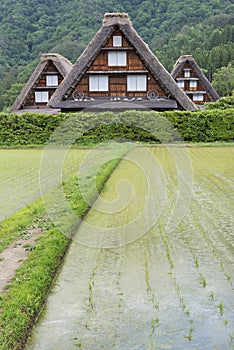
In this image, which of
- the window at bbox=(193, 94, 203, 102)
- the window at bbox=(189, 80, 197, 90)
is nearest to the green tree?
the window at bbox=(193, 94, 203, 102)

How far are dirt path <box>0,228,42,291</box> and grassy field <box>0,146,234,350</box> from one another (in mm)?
96

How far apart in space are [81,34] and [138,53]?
4775 cm

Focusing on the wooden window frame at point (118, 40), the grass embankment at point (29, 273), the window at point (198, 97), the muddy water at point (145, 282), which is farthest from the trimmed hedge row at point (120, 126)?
the window at point (198, 97)

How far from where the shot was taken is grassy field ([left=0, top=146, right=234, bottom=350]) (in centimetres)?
453

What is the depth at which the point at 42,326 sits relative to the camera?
464 cm

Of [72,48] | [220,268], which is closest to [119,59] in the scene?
[220,268]

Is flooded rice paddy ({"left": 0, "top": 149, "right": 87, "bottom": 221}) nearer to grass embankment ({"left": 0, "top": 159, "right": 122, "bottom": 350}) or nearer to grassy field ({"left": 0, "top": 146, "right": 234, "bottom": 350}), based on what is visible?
grassy field ({"left": 0, "top": 146, "right": 234, "bottom": 350})

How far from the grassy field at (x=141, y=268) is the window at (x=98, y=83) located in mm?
17326

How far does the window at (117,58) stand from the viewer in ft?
94.9

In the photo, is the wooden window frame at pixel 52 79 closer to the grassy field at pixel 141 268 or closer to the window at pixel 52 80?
the window at pixel 52 80

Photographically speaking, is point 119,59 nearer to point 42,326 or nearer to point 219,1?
point 42,326

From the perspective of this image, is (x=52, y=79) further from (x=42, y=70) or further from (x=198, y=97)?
(x=198, y=97)

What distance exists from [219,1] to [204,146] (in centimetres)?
6700

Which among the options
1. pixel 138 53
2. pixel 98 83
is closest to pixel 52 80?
pixel 98 83
